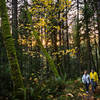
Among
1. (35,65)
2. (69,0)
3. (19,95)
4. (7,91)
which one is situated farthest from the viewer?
(69,0)

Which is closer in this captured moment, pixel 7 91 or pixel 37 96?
pixel 7 91

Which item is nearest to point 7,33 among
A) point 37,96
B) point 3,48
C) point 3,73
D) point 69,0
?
point 3,48

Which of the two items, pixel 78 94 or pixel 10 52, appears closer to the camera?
pixel 10 52

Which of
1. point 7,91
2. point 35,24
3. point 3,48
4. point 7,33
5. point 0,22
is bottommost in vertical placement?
point 7,91

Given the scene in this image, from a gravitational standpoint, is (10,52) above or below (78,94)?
above

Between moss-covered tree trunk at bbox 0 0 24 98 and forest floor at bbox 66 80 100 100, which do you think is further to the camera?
forest floor at bbox 66 80 100 100

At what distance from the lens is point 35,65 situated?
7.01 metres

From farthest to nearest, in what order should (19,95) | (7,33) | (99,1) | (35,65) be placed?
(35,65)
(99,1)
(7,33)
(19,95)

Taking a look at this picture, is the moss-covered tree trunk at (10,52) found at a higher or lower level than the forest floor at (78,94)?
higher

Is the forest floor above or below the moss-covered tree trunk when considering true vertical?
below

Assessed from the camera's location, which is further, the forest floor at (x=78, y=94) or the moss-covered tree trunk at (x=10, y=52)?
the forest floor at (x=78, y=94)

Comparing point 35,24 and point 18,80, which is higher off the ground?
point 35,24

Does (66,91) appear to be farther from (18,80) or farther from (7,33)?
(7,33)

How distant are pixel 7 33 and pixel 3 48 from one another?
620 mm
